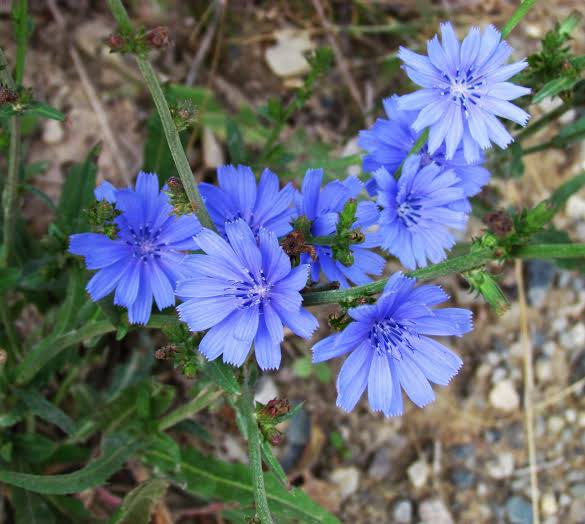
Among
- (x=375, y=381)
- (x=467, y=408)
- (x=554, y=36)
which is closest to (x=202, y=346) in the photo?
(x=375, y=381)

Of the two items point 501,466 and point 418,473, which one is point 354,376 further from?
point 501,466

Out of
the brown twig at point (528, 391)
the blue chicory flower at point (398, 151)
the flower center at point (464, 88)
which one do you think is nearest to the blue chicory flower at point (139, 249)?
the blue chicory flower at point (398, 151)

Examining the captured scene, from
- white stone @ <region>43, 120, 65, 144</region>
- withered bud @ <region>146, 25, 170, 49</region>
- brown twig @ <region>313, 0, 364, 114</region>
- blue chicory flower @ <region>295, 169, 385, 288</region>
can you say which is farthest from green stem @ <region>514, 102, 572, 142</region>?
white stone @ <region>43, 120, 65, 144</region>

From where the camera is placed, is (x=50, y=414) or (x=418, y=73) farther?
(x=50, y=414)

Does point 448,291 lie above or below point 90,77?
below

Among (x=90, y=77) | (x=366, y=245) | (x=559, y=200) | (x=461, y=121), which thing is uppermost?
(x=90, y=77)

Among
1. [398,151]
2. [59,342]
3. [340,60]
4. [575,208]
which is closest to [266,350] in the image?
[59,342]

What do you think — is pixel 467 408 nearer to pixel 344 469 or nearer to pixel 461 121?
pixel 344 469
